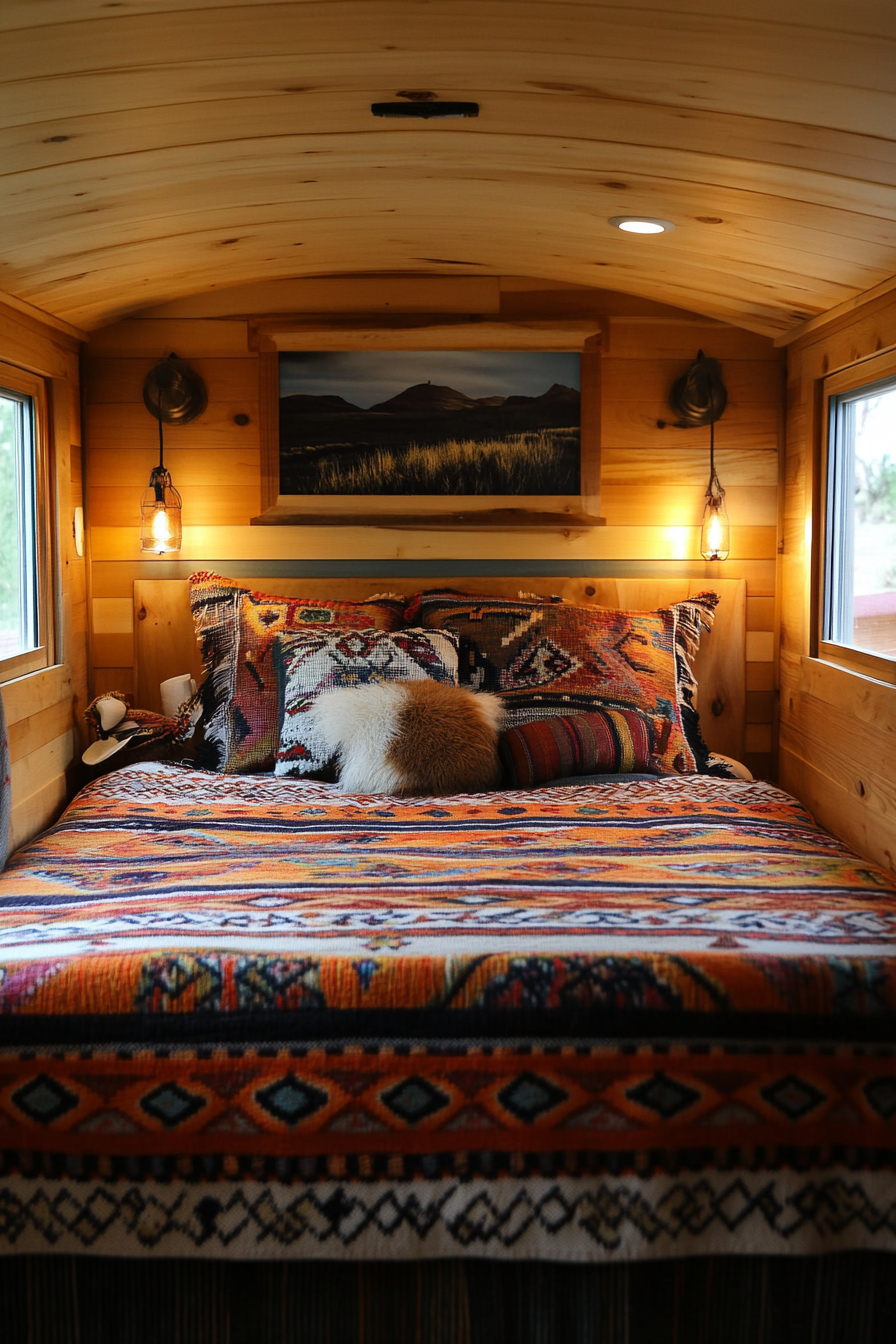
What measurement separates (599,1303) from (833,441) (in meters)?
2.38

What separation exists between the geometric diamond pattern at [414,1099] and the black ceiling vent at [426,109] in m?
1.54

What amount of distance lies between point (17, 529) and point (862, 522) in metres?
2.28

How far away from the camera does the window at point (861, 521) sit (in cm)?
268

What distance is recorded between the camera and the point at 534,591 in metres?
3.42

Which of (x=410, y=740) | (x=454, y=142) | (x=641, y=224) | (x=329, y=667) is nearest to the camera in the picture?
(x=454, y=142)

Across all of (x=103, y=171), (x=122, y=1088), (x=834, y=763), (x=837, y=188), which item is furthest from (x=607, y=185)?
(x=122, y=1088)

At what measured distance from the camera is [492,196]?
95.8 inches

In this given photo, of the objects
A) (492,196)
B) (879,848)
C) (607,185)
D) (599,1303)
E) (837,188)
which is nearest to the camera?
(599,1303)

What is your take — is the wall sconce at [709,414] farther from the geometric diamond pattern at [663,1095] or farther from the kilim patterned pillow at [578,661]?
the geometric diamond pattern at [663,1095]

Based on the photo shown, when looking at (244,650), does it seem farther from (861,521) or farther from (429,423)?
(861,521)

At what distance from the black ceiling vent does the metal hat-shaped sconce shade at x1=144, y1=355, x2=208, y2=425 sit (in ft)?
5.16

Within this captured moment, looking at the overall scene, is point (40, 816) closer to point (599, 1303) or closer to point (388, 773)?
point (388, 773)

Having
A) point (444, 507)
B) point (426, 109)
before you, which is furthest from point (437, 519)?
point (426, 109)

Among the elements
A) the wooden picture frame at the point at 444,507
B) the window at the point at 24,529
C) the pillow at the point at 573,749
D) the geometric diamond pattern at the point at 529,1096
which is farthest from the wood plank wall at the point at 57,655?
the geometric diamond pattern at the point at 529,1096
